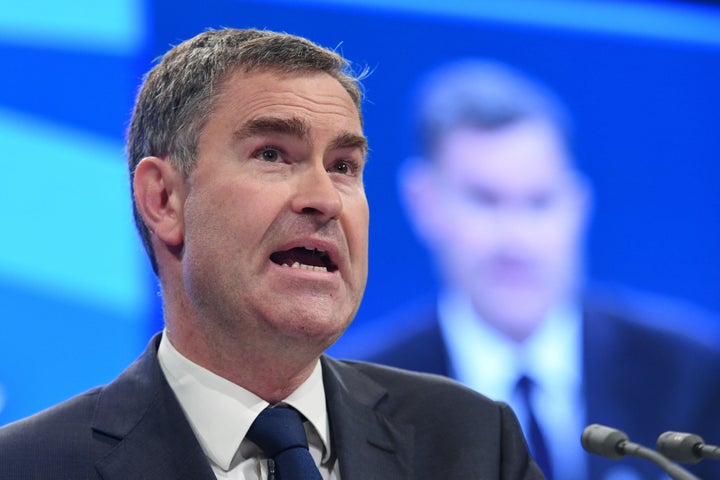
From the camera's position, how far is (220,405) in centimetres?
228

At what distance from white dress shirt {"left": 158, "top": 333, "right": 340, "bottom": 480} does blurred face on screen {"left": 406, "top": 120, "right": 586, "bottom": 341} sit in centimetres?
206

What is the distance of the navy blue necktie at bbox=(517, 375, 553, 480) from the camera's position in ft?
14.2

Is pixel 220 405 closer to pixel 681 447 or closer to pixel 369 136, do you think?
pixel 681 447

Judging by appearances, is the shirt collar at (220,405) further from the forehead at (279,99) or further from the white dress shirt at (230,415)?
the forehead at (279,99)

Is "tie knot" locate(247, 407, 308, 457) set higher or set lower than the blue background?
lower

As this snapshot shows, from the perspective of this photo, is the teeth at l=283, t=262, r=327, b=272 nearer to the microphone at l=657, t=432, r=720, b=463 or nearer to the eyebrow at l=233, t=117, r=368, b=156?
the eyebrow at l=233, t=117, r=368, b=156

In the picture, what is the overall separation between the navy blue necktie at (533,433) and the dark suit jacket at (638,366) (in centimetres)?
22

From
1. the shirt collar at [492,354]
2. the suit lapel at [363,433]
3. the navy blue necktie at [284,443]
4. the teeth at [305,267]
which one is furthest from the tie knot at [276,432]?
the shirt collar at [492,354]

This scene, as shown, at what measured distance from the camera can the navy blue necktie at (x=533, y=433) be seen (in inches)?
171

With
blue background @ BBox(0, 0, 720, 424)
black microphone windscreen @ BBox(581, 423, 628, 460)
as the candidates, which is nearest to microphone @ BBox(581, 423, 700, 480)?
black microphone windscreen @ BBox(581, 423, 628, 460)

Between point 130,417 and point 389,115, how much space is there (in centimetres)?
240

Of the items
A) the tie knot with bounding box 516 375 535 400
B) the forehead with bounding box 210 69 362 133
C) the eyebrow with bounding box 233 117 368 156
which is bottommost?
the tie knot with bounding box 516 375 535 400

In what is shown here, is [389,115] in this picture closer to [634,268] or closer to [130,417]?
[634,268]

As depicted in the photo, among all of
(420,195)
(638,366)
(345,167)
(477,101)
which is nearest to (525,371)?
(638,366)
